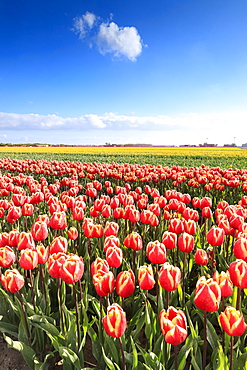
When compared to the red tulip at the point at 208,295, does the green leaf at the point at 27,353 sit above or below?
below

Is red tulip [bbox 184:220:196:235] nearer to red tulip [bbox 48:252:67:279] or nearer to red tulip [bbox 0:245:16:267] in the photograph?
red tulip [bbox 48:252:67:279]

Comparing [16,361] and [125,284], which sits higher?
[125,284]

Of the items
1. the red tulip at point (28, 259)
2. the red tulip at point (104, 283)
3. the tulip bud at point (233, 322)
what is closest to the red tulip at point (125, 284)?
the red tulip at point (104, 283)

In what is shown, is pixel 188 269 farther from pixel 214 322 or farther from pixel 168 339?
pixel 168 339

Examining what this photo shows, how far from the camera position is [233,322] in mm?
1621

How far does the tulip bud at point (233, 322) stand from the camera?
5.27 ft

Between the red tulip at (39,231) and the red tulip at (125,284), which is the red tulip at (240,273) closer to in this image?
the red tulip at (125,284)

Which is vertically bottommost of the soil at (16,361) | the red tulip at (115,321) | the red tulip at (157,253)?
the soil at (16,361)

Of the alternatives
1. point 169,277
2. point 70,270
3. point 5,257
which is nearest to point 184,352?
point 169,277

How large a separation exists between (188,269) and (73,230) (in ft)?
5.30

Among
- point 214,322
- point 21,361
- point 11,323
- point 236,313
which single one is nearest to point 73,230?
point 11,323

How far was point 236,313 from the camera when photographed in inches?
63.9

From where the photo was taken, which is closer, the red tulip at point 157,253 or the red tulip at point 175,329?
the red tulip at point 175,329

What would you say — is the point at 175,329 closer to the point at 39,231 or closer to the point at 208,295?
the point at 208,295
